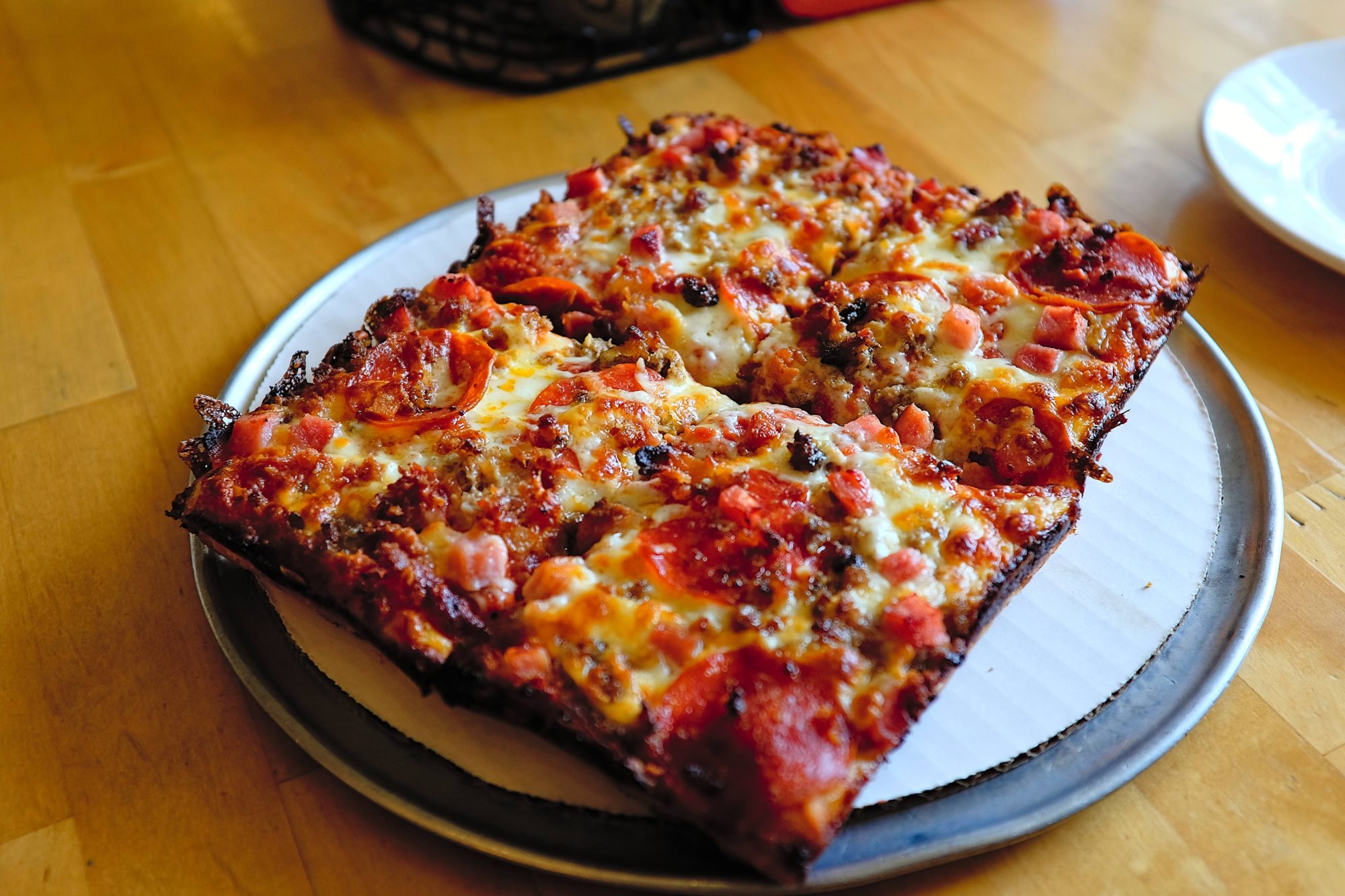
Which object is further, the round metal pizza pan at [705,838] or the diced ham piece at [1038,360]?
the diced ham piece at [1038,360]

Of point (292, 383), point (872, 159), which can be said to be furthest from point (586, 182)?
point (292, 383)

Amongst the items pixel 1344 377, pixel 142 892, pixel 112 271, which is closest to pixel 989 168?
pixel 1344 377

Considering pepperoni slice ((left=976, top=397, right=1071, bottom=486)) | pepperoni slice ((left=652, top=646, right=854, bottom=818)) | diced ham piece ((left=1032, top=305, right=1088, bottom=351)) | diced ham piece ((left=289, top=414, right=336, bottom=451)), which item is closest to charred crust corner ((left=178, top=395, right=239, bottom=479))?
diced ham piece ((left=289, top=414, right=336, bottom=451))

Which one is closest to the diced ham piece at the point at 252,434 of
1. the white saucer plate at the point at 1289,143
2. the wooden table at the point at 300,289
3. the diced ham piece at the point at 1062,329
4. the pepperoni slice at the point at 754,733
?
the wooden table at the point at 300,289

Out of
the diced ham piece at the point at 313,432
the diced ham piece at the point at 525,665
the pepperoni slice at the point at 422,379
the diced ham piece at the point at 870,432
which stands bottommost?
the diced ham piece at the point at 313,432

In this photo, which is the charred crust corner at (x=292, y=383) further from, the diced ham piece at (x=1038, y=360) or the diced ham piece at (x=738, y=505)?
the diced ham piece at (x=1038, y=360)

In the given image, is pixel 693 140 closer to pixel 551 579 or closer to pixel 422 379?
pixel 422 379

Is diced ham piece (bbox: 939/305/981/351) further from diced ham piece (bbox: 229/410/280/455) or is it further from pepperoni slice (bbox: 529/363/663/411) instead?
diced ham piece (bbox: 229/410/280/455)
